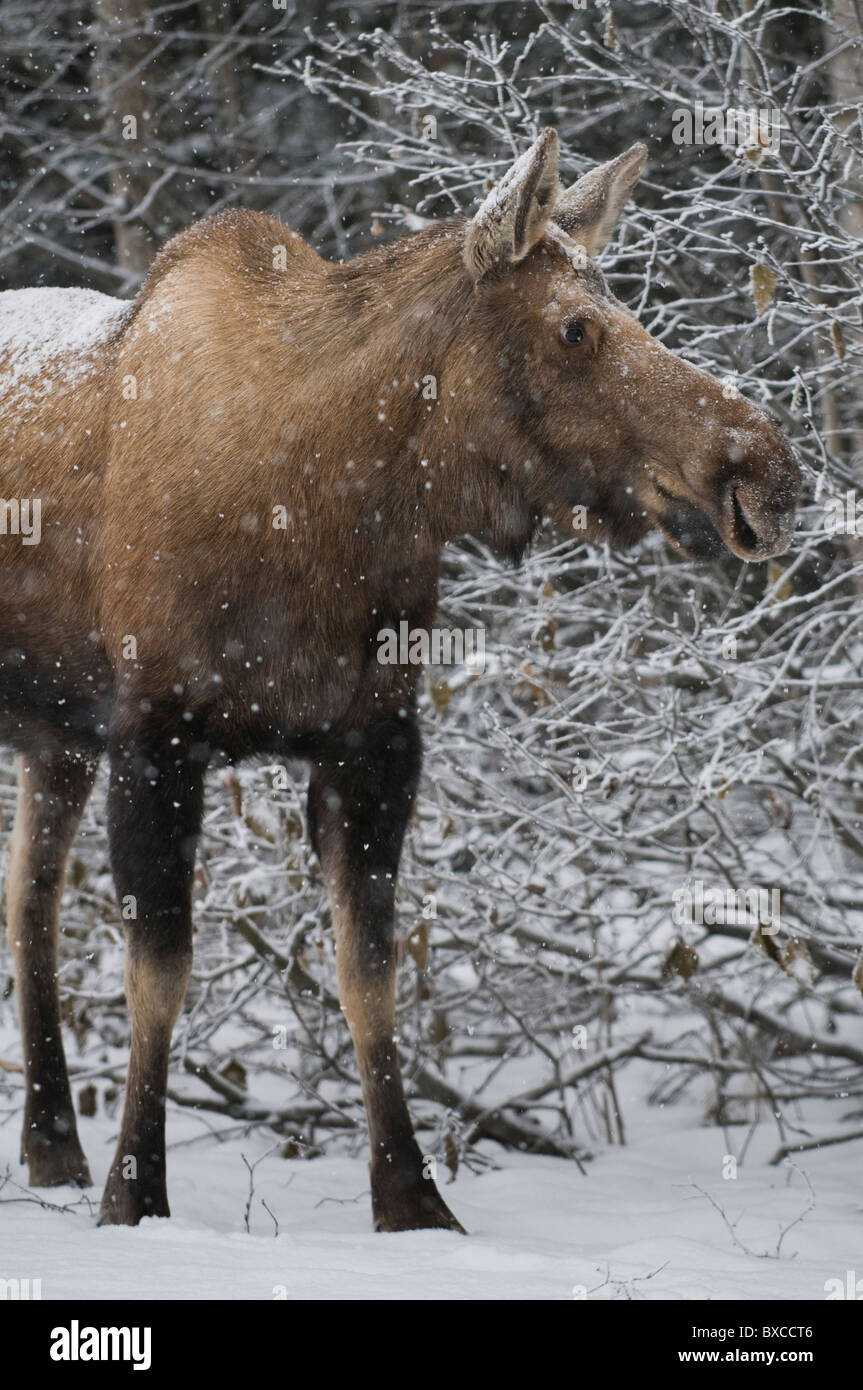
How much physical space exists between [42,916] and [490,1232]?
1.79 metres

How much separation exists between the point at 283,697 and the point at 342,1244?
1.30 meters

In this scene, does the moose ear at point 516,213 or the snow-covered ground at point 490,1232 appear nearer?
the snow-covered ground at point 490,1232

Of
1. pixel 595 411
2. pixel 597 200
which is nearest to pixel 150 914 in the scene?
pixel 595 411

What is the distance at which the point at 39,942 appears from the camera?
16.0ft

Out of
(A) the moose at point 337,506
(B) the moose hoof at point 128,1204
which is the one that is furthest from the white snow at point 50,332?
(B) the moose hoof at point 128,1204

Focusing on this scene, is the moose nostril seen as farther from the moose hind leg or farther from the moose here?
the moose hind leg

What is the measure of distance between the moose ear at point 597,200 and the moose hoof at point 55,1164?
2.97 m

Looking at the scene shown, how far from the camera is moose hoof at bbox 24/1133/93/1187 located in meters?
4.61

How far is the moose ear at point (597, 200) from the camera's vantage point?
13.2 ft

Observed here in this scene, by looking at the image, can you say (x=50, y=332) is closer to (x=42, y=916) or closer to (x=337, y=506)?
(x=337, y=506)

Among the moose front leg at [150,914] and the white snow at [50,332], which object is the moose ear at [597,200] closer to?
the white snow at [50,332]

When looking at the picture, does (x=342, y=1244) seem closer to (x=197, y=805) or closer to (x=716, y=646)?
(x=197, y=805)

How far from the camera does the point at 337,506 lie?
12.7 ft
